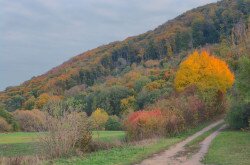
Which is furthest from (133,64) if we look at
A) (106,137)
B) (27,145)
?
(106,137)

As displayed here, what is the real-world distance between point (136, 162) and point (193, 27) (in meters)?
161

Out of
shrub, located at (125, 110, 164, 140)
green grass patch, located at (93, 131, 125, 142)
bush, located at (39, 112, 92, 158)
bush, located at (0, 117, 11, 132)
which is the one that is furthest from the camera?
bush, located at (0, 117, 11, 132)

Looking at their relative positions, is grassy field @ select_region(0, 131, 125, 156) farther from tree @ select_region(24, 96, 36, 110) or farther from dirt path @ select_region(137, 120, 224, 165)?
tree @ select_region(24, 96, 36, 110)

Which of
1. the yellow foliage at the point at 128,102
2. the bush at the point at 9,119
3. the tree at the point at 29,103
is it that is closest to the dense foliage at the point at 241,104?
the yellow foliage at the point at 128,102

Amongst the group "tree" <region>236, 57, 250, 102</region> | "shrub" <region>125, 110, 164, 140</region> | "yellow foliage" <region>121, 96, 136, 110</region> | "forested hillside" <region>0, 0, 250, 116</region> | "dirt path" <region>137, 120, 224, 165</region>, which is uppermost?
"forested hillside" <region>0, 0, 250, 116</region>

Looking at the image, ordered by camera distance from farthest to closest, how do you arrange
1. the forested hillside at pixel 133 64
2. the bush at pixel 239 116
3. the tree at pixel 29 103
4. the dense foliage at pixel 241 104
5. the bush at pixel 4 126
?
the tree at pixel 29 103, the forested hillside at pixel 133 64, the bush at pixel 4 126, the bush at pixel 239 116, the dense foliage at pixel 241 104

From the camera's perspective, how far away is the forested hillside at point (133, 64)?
104312 mm

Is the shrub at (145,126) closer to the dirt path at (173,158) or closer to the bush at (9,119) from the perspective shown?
the dirt path at (173,158)

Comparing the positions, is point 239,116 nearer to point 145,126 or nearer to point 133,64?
point 145,126

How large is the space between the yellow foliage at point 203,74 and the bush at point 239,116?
1544cm

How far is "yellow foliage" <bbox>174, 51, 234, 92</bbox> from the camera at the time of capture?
197ft

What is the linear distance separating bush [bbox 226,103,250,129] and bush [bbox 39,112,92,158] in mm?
20250

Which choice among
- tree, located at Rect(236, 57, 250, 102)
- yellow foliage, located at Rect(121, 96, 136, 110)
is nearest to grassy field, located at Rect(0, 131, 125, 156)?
tree, located at Rect(236, 57, 250, 102)

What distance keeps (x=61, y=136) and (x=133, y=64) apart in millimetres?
146296
